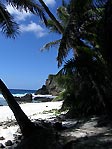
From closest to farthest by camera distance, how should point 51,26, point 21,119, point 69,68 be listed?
point 21,119, point 69,68, point 51,26

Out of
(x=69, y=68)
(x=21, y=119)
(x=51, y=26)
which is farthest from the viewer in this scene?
(x=51, y=26)

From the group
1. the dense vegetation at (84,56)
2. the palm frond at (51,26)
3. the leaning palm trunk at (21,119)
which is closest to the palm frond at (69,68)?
the dense vegetation at (84,56)

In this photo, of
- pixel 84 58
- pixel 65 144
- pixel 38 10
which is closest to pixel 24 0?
pixel 38 10

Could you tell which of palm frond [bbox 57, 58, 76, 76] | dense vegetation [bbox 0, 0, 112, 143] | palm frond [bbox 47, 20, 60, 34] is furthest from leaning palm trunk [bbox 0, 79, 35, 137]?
palm frond [bbox 47, 20, 60, 34]

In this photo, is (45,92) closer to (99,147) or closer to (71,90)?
(71,90)

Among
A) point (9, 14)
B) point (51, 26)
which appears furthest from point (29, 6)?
point (51, 26)

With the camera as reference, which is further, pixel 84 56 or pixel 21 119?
pixel 84 56

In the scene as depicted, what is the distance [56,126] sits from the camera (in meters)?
11.2

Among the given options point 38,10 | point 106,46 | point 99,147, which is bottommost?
point 99,147

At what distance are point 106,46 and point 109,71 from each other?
89 cm

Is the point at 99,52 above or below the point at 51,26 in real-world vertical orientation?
below

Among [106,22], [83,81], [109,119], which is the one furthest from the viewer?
[83,81]

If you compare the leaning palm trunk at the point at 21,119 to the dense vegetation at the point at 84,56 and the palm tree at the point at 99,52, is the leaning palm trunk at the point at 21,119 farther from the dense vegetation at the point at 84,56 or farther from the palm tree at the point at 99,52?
the palm tree at the point at 99,52

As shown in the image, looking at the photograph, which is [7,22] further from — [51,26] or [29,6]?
[51,26]
